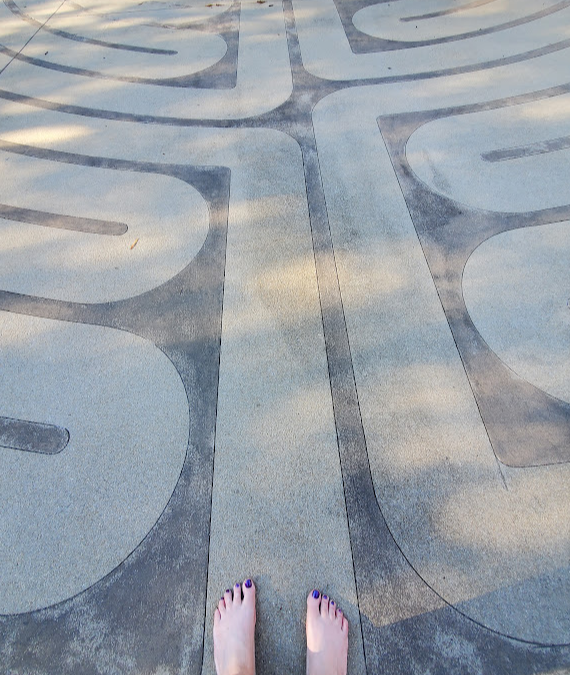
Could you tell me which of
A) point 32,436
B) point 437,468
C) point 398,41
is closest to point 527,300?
point 437,468

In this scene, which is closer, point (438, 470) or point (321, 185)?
point (438, 470)

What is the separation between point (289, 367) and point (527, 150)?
2.68m

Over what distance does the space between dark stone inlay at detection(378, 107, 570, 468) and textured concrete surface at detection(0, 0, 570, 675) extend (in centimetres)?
1

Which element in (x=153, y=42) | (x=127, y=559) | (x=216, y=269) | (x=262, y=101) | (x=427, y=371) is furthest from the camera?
(x=153, y=42)

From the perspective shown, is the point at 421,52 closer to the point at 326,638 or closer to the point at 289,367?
the point at 289,367

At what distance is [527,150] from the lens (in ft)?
12.8

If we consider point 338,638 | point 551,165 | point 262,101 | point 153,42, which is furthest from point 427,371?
point 153,42

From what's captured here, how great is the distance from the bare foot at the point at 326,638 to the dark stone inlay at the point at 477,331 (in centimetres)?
102

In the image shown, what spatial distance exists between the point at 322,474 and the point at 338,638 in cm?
65

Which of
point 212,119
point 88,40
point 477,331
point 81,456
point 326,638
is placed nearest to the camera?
point 326,638

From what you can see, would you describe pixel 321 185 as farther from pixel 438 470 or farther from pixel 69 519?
pixel 69 519

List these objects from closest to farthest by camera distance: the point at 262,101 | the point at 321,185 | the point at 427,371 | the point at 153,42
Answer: the point at 427,371, the point at 321,185, the point at 262,101, the point at 153,42

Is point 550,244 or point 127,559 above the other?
point 550,244

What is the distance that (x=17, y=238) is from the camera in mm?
3488
